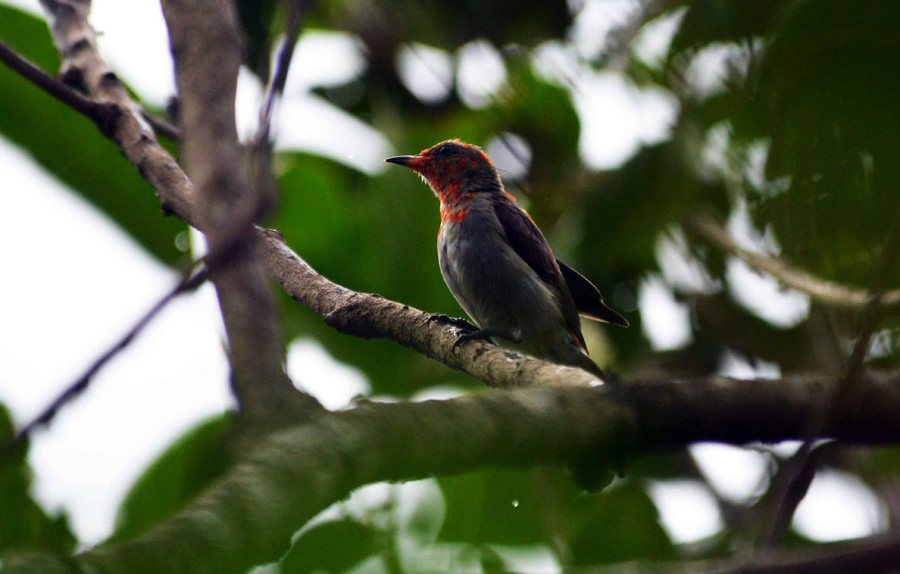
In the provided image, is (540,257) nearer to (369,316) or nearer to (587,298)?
(587,298)

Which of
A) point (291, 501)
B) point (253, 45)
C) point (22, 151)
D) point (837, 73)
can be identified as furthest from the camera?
point (253, 45)

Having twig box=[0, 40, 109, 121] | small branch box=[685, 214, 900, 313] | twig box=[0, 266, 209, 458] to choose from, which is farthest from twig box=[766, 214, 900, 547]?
twig box=[0, 40, 109, 121]

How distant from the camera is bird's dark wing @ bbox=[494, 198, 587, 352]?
5398 millimetres

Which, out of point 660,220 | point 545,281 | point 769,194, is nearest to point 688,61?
point 769,194

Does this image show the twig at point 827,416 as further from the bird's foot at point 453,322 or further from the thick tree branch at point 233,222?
the bird's foot at point 453,322

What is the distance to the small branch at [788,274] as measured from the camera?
9.30ft

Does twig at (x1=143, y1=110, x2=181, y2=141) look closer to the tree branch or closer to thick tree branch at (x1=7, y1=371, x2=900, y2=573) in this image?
the tree branch

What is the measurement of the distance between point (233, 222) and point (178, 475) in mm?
1741

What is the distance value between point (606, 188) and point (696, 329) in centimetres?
191

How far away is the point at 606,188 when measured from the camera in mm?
4137

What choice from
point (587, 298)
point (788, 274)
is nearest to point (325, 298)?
point (788, 274)

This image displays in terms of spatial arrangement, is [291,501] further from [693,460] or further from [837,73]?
[693,460]

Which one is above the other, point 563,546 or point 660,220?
point 660,220

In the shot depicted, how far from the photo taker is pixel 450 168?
6367mm
